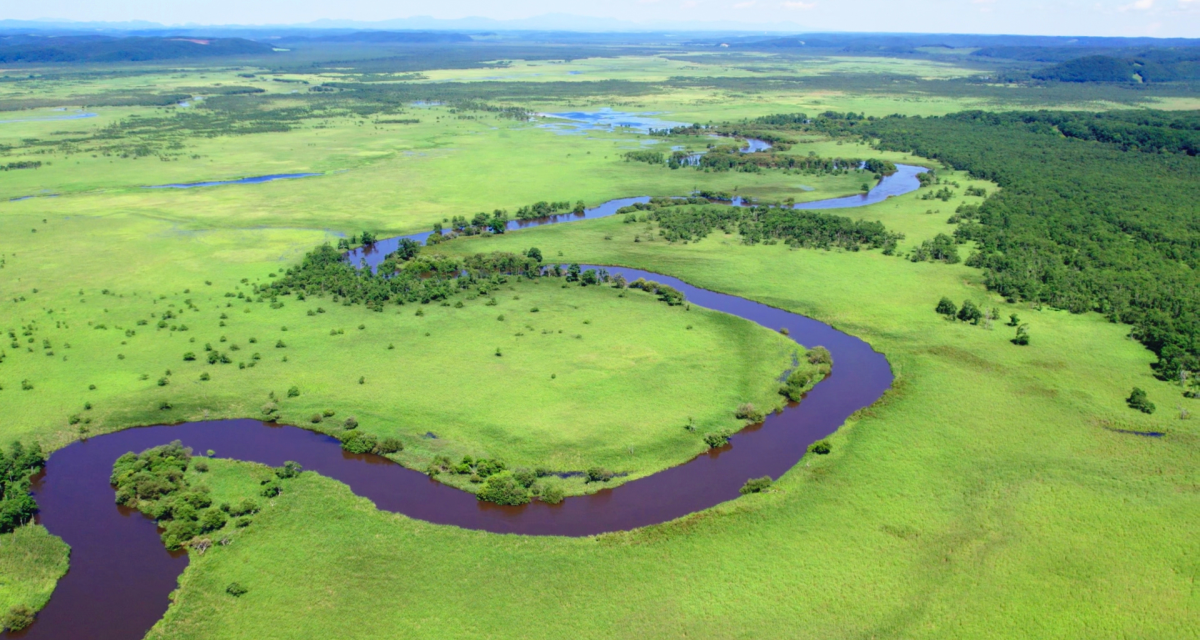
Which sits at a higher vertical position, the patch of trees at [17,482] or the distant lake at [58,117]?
the distant lake at [58,117]

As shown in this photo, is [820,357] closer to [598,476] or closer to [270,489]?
[598,476]

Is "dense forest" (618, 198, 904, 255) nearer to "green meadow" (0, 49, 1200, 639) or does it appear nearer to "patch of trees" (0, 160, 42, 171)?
"green meadow" (0, 49, 1200, 639)

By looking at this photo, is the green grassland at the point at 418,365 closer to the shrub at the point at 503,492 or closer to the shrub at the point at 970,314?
the shrub at the point at 503,492

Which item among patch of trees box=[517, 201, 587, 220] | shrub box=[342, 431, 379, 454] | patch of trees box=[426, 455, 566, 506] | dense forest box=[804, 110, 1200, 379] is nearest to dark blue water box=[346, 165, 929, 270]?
patch of trees box=[517, 201, 587, 220]

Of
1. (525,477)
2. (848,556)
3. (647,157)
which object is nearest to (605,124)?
(647,157)

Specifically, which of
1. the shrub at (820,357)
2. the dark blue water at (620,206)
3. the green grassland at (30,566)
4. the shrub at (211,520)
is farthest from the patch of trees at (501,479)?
the dark blue water at (620,206)

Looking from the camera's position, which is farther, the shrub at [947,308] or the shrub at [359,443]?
the shrub at [947,308]

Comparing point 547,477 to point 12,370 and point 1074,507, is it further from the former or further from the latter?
point 12,370
